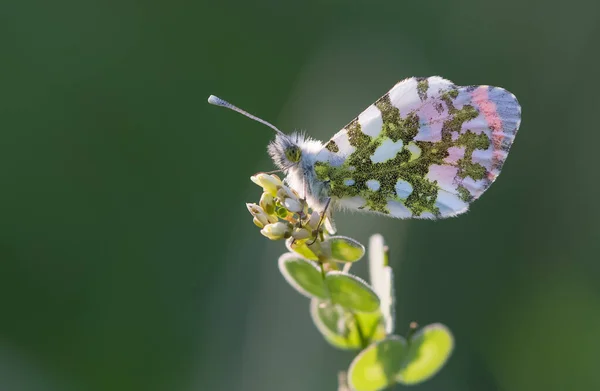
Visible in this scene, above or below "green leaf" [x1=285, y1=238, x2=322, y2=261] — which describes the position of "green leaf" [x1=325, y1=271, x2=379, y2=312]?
below

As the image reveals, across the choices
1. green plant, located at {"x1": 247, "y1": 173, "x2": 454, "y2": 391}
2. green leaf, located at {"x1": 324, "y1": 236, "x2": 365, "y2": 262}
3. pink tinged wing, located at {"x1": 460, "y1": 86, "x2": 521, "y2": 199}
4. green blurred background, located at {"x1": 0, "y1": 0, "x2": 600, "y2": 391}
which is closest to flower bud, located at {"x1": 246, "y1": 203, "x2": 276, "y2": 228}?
green plant, located at {"x1": 247, "y1": 173, "x2": 454, "y2": 391}

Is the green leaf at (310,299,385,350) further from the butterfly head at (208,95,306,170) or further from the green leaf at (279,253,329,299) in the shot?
the butterfly head at (208,95,306,170)

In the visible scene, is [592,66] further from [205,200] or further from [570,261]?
[205,200]

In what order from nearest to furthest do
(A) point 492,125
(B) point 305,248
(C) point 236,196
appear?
1. (B) point 305,248
2. (A) point 492,125
3. (C) point 236,196

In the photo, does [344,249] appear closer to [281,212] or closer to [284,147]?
[281,212]

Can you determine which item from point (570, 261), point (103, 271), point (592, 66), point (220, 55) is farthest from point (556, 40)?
Answer: point (103, 271)

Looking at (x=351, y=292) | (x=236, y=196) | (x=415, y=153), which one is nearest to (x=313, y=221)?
(x=351, y=292)

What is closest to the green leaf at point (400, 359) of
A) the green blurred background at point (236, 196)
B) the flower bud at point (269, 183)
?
the flower bud at point (269, 183)
